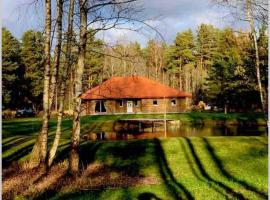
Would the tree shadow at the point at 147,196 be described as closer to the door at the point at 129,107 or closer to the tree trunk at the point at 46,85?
the tree trunk at the point at 46,85

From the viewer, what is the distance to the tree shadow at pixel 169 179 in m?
9.80

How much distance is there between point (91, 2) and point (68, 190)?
5.77m

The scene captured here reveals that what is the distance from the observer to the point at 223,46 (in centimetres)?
5872

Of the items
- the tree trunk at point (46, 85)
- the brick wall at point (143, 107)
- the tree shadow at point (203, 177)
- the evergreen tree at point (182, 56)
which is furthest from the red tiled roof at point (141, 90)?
the tree trunk at point (46, 85)

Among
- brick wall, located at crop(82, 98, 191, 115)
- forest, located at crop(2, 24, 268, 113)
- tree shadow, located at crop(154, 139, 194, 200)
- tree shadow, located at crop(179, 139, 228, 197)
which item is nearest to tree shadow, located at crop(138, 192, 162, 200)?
tree shadow, located at crop(154, 139, 194, 200)

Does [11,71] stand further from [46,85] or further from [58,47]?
[46,85]

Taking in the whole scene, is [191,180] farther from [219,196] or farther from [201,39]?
[201,39]

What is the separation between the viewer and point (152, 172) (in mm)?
13398

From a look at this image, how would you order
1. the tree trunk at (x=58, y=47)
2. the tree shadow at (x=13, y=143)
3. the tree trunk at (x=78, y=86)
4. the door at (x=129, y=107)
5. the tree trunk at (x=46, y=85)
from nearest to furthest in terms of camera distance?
the tree trunk at (x=78, y=86) < the tree trunk at (x=46, y=85) < the tree trunk at (x=58, y=47) < the tree shadow at (x=13, y=143) < the door at (x=129, y=107)

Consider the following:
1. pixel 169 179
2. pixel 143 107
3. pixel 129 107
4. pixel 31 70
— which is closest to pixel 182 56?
pixel 143 107

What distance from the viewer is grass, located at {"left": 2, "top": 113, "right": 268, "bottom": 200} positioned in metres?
10.1

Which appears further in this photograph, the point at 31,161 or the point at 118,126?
the point at 118,126

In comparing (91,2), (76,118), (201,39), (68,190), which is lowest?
(68,190)

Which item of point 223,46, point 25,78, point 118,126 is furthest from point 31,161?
point 223,46
